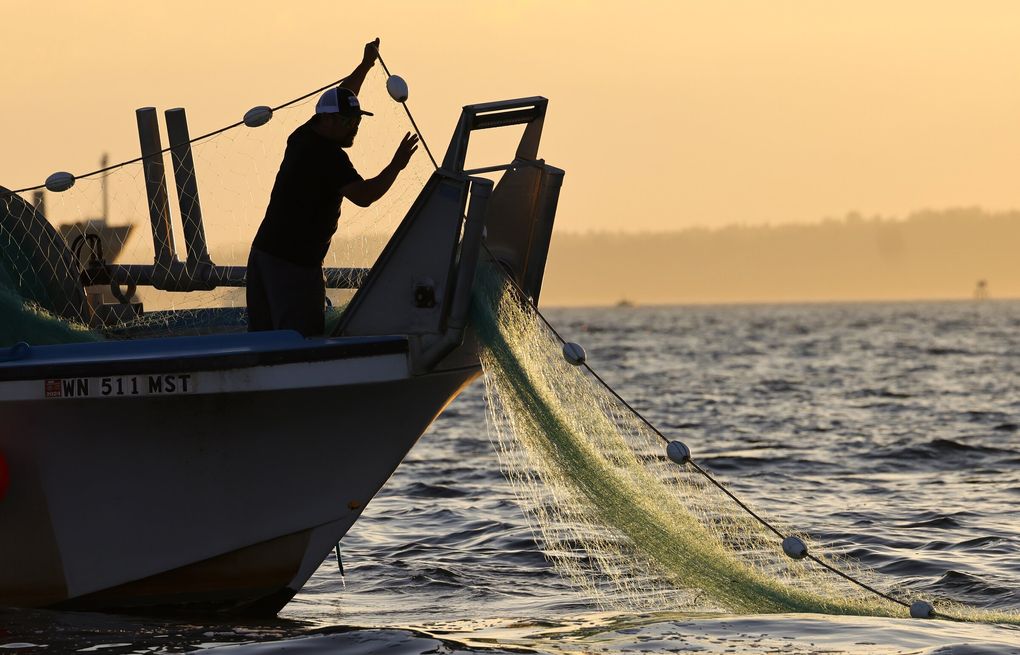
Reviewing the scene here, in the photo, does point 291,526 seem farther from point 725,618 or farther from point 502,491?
point 502,491

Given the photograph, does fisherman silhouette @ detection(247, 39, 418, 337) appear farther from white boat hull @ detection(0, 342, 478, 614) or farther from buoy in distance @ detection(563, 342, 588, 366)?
buoy in distance @ detection(563, 342, 588, 366)

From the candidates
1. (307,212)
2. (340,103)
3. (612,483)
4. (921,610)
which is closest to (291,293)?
(307,212)

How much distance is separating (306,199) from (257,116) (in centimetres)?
140

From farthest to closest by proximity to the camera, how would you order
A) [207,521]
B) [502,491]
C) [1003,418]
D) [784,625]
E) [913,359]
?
[913,359] < [1003,418] < [502,491] < [207,521] < [784,625]

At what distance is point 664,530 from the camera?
7.70m

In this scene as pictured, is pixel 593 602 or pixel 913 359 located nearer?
pixel 593 602

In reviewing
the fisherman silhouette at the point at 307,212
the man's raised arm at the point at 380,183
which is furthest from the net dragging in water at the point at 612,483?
the fisherman silhouette at the point at 307,212

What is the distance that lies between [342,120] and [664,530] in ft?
9.03

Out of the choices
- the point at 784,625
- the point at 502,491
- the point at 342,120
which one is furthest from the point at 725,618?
the point at 502,491

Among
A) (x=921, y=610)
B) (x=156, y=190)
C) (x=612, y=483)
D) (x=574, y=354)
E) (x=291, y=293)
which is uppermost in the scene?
(x=156, y=190)

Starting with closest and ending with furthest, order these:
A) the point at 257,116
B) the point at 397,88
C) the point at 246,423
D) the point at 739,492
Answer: the point at 246,423
the point at 397,88
the point at 257,116
the point at 739,492

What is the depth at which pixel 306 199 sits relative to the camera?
26.7ft

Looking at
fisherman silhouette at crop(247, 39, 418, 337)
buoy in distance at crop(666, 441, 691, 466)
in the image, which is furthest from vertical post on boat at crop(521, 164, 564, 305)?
buoy in distance at crop(666, 441, 691, 466)

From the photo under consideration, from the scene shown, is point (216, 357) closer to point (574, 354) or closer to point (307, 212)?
point (307, 212)
